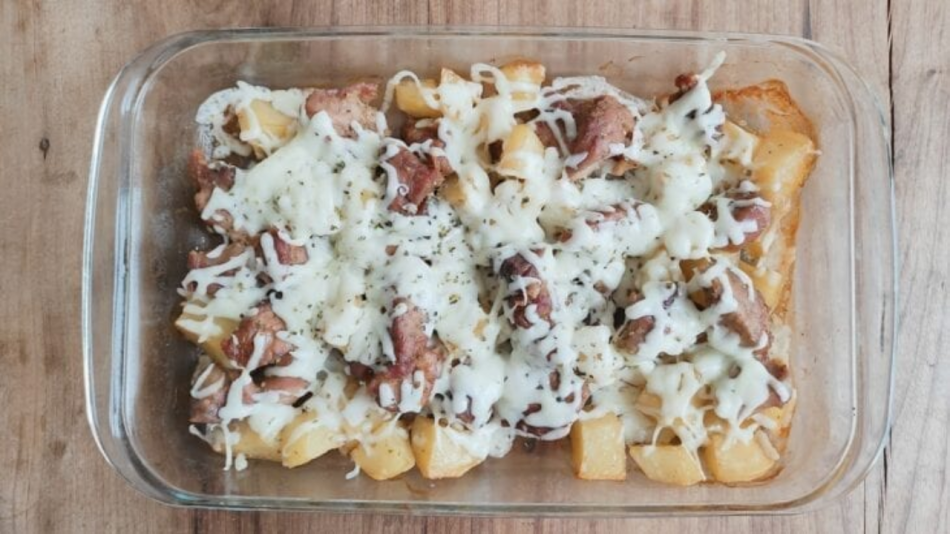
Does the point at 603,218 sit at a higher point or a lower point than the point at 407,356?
higher

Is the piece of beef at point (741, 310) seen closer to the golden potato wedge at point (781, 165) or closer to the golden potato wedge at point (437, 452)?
the golden potato wedge at point (781, 165)

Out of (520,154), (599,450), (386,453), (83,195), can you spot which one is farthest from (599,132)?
(83,195)

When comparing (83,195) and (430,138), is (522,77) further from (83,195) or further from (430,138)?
(83,195)

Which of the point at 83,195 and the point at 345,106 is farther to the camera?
the point at 83,195

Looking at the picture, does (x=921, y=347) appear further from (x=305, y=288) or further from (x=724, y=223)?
(x=305, y=288)

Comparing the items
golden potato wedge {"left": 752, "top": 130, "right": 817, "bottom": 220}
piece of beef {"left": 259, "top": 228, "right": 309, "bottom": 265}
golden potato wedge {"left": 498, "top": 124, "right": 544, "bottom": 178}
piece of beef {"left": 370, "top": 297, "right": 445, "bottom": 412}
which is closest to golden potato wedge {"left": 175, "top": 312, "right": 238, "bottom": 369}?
piece of beef {"left": 259, "top": 228, "right": 309, "bottom": 265}
